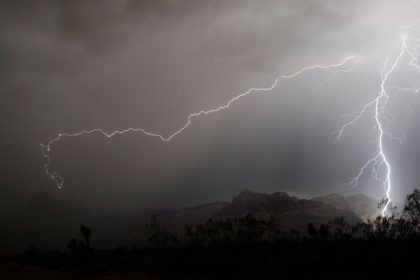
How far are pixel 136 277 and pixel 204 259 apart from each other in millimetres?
4057

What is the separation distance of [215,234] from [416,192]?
1068 inches

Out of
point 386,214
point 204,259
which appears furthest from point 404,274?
point 386,214

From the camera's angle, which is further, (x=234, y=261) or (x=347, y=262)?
(x=234, y=261)

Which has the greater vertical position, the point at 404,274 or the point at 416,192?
the point at 416,192

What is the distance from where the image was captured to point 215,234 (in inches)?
2640

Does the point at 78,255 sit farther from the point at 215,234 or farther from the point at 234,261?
the point at 215,234

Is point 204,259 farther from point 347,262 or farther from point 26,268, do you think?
point 26,268

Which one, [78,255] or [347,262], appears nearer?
[347,262]

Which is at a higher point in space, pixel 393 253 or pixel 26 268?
pixel 393 253

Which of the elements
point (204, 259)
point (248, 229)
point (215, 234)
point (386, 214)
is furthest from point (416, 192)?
point (204, 259)

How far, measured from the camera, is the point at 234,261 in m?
24.1

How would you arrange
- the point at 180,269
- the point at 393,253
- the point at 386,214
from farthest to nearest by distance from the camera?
the point at 386,214, the point at 180,269, the point at 393,253

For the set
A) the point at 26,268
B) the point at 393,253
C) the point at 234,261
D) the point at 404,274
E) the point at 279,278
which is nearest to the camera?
the point at 404,274

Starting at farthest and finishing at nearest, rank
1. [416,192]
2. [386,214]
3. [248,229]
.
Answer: [248,229]
[386,214]
[416,192]
